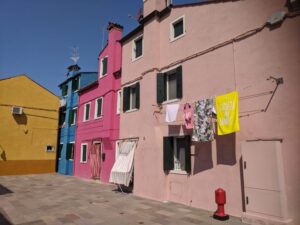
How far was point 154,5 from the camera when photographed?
458 inches

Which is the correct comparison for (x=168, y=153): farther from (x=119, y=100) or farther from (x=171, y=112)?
(x=119, y=100)

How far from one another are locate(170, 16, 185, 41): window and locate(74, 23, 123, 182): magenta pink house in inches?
188

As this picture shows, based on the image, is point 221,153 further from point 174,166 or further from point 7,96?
point 7,96

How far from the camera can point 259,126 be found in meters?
7.08

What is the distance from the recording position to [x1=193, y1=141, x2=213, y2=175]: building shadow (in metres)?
8.41

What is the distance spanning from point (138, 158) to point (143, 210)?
3209 millimetres

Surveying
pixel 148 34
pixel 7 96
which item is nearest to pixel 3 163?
pixel 7 96

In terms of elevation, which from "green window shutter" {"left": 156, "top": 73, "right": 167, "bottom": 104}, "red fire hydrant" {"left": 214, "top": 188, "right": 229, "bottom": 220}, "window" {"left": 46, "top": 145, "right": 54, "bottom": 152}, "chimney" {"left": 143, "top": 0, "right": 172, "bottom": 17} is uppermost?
"chimney" {"left": 143, "top": 0, "right": 172, "bottom": 17}

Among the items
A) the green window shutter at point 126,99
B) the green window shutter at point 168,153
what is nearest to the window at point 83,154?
the green window shutter at point 126,99

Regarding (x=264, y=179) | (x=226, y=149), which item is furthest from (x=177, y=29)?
(x=264, y=179)

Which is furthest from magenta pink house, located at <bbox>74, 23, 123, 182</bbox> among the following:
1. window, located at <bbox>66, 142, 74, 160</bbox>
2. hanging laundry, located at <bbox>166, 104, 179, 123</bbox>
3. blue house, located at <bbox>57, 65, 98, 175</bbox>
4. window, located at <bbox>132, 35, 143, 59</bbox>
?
hanging laundry, located at <bbox>166, 104, 179, 123</bbox>

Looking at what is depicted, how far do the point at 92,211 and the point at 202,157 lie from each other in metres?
4.03

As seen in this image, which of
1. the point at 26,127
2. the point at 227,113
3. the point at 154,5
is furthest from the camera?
the point at 26,127

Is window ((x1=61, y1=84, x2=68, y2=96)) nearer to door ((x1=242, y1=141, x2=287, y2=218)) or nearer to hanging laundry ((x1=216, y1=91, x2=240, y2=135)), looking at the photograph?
hanging laundry ((x1=216, y1=91, x2=240, y2=135))
